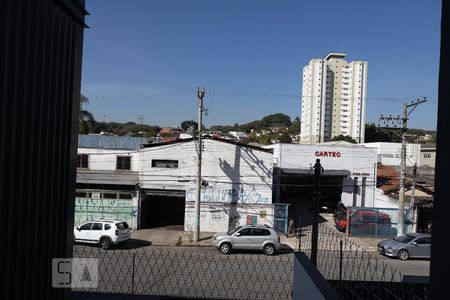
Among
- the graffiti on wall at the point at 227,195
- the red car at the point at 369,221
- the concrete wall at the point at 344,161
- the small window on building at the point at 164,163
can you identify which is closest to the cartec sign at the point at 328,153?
the concrete wall at the point at 344,161

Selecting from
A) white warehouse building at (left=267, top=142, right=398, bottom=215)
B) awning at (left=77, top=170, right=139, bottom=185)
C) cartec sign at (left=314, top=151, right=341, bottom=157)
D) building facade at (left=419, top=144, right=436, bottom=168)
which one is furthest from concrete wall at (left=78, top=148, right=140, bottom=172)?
building facade at (left=419, top=144, right=436, bottom=168)

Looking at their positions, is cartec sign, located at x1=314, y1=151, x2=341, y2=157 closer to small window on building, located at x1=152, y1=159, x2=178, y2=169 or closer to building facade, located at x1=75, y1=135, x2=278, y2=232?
building facade, located at x1=75, y1=135, x2=278, y2=232

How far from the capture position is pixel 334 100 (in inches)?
4656

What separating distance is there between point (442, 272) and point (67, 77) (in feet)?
10.6

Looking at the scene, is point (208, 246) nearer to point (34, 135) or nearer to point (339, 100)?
point (34, 135)

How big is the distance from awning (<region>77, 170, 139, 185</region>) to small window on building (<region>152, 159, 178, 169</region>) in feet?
4.90

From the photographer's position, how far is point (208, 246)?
2153cm

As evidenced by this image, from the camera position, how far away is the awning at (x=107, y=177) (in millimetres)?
24484

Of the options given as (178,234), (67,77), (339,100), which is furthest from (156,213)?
(339,100)

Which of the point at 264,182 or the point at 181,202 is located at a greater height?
the point at 264,182

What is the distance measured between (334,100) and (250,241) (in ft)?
346

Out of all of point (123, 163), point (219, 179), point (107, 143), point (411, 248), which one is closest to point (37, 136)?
point (411, 248)

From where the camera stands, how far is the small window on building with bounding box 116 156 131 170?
2692 centimetres

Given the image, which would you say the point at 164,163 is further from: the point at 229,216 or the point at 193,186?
the point at 229,216
